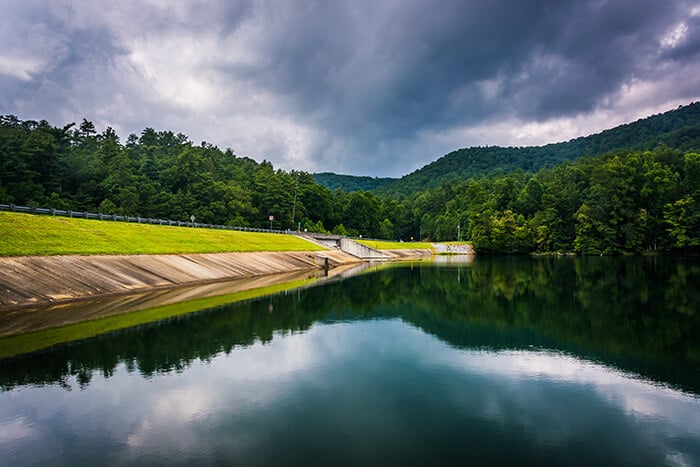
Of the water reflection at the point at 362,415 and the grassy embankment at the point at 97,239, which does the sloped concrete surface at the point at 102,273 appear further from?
the water reflection at the point at 362,415

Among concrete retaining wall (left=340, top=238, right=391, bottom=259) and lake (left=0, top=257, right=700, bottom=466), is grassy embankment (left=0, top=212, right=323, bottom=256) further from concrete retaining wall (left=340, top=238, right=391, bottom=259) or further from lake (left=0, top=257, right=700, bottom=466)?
concrete retaining wall (left=340, top=238, right=391, bottom=259)

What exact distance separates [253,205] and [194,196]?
20503mm

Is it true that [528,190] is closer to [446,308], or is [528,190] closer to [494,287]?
[494,287]

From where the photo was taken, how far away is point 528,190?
13125cm

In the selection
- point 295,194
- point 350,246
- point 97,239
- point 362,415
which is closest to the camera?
point 362,415

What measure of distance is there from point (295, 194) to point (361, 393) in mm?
113388

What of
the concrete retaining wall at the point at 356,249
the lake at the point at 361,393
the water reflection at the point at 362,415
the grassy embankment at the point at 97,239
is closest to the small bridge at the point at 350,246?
the concrete retaining wall at the point at 356,249

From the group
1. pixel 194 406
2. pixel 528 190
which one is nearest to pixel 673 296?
pixel 194 406

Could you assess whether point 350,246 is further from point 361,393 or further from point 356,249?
point 361,393

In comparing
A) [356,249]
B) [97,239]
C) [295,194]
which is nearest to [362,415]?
[97,239]

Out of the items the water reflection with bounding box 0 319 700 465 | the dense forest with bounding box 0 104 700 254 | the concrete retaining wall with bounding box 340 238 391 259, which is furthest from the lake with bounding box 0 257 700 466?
the dense forest with bounding box 0 104 700 254

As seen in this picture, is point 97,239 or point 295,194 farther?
point 295,194

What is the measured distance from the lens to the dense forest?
263 feet

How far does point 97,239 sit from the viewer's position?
115 ft
